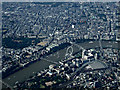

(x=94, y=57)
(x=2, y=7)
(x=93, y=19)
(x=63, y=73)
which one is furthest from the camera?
(x=2, y=7)

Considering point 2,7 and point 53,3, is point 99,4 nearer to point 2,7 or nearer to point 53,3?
point 53,3

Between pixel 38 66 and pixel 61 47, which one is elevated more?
pixel 61 47

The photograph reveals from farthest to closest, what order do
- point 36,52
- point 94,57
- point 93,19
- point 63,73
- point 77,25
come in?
point 93,19, point 77,25, point 36,52, point 94,57, point 63,73

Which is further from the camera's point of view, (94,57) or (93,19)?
(93,19)

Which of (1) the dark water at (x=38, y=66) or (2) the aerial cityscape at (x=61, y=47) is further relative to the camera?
(1) the dark water at (x=38, y=66)

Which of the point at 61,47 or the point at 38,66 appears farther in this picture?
the point at 61,47

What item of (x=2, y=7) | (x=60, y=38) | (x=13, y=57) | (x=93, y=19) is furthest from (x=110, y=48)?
(x=2, y=7)

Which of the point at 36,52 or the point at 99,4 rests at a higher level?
the point at 99,4

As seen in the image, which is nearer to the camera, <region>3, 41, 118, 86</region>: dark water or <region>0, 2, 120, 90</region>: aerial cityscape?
<region>0, 2, 120, 90</region>: aerial cityscape
